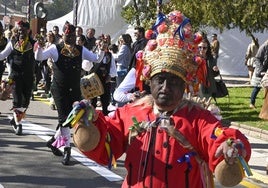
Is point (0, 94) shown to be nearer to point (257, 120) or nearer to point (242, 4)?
point (257, 120)

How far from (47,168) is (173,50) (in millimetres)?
4819

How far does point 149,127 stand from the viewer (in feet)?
10.5

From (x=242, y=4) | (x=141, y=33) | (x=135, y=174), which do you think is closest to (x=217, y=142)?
(x=135, y=174)

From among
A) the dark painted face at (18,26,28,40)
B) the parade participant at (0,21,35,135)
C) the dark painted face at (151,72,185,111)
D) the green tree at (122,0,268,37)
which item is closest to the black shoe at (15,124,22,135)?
the parade participant at (0,21,35,135)

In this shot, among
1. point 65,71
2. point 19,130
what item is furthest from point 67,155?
point 19,130

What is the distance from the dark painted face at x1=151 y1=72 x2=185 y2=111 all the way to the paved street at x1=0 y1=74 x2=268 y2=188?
13.0 ft

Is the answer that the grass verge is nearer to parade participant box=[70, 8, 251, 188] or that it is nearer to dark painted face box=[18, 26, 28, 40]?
dark painted face box=[18, 26, 28, 40]

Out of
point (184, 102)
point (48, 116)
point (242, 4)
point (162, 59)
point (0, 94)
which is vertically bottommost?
point (48, 116)

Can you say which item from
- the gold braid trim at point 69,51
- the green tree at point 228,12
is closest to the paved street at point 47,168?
the gold braid trim at point 69,51

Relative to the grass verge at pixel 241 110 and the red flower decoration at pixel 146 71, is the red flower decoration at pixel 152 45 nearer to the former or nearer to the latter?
the red flower decoration at pixel 146 71

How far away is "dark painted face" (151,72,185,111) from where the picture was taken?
312cm

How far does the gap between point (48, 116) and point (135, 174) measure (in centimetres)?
976

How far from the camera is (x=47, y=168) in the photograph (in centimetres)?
771

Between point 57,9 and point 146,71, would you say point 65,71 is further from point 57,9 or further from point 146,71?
Result: point 57,9
